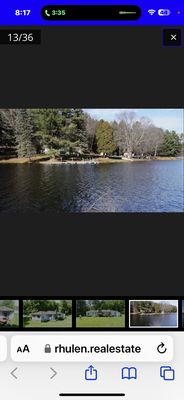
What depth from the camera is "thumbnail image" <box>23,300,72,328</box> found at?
134 inches

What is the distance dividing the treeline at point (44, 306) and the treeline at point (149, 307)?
1.24 feet

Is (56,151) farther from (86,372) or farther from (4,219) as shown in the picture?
(86,372)

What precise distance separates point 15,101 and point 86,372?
1648 mm

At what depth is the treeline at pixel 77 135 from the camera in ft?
11.4

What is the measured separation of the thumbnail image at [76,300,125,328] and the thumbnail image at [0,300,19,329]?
36 centimetres

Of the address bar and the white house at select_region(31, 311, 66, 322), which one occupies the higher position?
the white house at select_region(31, 311, 66, 322)

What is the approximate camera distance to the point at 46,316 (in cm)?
342

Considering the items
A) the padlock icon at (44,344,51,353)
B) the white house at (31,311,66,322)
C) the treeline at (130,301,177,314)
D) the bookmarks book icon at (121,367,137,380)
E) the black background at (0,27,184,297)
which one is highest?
the black background at (0,27,184,297)

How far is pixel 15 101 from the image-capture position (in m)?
3.42

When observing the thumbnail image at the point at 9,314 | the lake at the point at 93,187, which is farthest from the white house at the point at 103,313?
the lake at the point at 93,187

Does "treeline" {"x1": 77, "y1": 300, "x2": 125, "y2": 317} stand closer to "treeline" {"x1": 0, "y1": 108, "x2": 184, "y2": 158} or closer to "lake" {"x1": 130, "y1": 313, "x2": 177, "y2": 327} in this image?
"lake" {"x1": 130, "y1": 313, "x2": 177, "y2": 327}

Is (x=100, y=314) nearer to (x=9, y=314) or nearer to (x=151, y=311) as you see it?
(x=151, y=311)

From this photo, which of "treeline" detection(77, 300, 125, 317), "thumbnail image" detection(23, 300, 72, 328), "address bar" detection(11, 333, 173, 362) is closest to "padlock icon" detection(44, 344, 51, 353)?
"address bar" detection(11, 333, 173, 362)

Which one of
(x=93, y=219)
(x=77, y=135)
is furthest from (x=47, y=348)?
(x=77, y=135)
